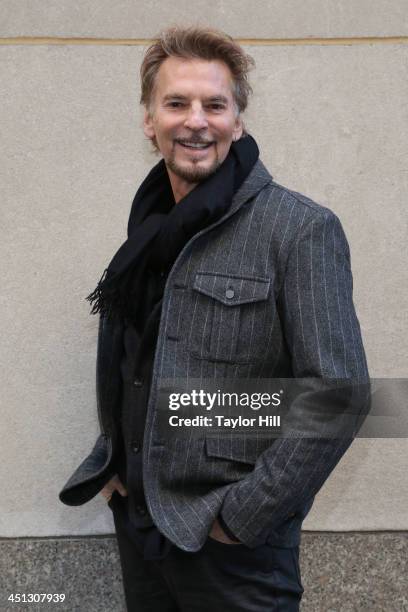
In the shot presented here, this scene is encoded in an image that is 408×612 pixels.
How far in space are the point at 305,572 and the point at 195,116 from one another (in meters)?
2.12

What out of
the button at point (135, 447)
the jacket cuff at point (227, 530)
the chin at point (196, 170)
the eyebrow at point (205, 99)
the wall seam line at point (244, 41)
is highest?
the wall seam line at point (244, 41)

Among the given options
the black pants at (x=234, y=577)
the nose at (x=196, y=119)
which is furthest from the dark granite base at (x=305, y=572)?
the nose at (x=196, y=119)

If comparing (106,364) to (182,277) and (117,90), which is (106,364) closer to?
(182,277)

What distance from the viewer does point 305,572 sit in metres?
3.55

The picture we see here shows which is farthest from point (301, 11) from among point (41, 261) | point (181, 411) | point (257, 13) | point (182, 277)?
point (181, 411)

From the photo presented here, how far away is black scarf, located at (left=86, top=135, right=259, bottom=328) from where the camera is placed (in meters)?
2.27

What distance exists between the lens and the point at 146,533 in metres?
2.40

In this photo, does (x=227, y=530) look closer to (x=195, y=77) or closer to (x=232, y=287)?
(x=232, y=287)

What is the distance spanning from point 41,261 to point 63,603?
149 cm

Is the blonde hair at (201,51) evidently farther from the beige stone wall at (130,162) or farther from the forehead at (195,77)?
the beige stone wall at (130,162)

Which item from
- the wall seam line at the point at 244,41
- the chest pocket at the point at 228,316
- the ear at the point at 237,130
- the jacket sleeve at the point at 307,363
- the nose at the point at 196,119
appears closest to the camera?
the jacket sleeve at the point at 307,363

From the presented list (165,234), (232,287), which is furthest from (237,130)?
(232,287)

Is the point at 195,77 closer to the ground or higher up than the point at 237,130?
higher up

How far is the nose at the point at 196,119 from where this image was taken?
233 cm
